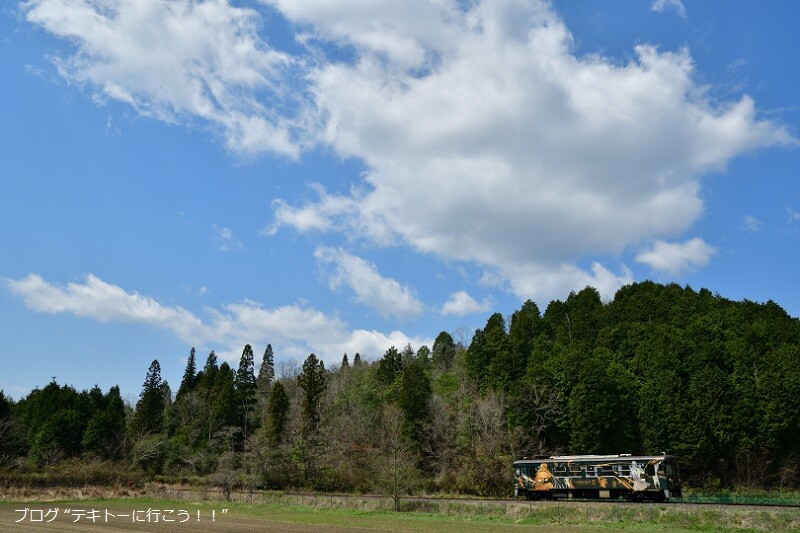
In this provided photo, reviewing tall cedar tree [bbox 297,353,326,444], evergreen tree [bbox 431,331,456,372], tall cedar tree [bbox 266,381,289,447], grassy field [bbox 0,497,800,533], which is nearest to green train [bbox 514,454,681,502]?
grassy field [bbox 0,497,800,533]

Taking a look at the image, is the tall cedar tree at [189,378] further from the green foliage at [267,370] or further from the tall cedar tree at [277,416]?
the tall cedar tree at [277,416]

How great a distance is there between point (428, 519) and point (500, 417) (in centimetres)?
2421

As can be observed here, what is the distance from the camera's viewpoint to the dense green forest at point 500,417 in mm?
52125

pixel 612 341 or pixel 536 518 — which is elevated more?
pixel 612 341

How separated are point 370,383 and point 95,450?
127 ft

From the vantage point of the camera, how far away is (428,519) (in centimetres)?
3538

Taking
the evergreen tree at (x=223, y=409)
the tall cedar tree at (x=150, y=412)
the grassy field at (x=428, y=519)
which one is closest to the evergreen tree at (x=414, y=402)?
the grassy field at (x=428, y=519)

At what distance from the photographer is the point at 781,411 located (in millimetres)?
50875

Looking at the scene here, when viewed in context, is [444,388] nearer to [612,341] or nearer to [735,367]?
[612,341]

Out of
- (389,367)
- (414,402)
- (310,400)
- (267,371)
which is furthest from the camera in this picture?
(267,371)

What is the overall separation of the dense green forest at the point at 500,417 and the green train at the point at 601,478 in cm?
714

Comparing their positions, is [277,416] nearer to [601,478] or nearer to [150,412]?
[150,412]

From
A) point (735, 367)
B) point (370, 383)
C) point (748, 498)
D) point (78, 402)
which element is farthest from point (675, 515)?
point (78, 402)

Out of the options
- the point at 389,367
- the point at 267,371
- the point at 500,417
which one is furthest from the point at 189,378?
the point at 500,417
